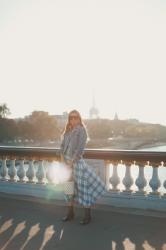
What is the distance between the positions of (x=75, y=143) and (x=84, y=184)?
0.74 metres

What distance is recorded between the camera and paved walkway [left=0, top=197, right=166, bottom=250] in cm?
479

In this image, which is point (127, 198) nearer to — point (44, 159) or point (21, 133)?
point (44, 159)

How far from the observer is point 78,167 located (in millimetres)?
5906

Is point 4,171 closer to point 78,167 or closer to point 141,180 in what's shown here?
point 78,167

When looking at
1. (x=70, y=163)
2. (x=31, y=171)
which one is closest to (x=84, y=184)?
(x=70, y=163)

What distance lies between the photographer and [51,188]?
7.58 meters

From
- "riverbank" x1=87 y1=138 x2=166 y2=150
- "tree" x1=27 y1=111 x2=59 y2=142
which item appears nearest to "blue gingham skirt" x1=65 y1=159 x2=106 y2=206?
"riverbank" x1=87 y1=138 x2=166 y2=150

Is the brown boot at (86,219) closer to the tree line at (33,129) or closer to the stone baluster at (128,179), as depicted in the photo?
the stone baluster at (128,179)

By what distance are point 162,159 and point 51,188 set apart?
2567mm

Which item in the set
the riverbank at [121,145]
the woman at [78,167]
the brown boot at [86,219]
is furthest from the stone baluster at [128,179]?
the riverbank at [121,145]

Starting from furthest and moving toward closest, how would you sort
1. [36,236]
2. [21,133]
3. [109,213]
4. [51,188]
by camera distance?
[21,133] < [51,188] < [109,213] < [36,236]

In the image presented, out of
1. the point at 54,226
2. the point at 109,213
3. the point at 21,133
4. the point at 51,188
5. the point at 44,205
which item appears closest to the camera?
the point at 54,226

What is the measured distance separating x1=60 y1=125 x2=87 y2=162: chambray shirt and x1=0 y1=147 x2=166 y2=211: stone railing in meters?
0.93

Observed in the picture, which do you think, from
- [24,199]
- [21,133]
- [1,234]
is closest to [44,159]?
[24,199]
